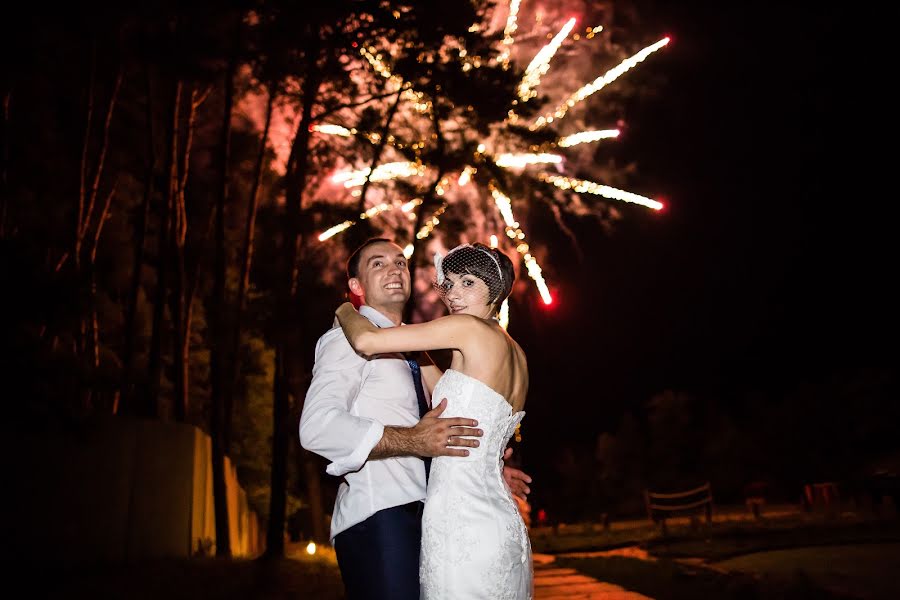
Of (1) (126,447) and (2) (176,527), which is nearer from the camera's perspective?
(1) (126,447)

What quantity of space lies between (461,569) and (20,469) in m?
6.91

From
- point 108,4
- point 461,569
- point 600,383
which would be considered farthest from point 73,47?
point 600,383

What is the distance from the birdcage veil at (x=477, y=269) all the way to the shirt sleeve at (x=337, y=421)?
0.65 meters

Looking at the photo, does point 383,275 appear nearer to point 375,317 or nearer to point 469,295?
point 375,317

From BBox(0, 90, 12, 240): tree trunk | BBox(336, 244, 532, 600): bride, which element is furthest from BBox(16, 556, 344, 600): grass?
BBox(0, 90, 12, 240): tree trunk

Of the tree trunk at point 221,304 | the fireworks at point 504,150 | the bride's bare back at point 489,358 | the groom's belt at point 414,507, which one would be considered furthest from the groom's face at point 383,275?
the tree trunk at point 221,304

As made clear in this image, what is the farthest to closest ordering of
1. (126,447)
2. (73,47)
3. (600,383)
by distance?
(600,383)
(73,47)
(126,447)

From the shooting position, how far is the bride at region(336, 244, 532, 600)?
333 cm

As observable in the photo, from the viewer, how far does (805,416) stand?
102 feet

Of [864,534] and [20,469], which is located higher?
[20,469]

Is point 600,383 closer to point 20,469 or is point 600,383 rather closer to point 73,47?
point 73,47

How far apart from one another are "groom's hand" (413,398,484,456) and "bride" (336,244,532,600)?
0.07 meters

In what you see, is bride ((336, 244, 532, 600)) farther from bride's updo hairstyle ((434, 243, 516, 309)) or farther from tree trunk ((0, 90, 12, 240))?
tree trunk ((0, 90, 12, 240))

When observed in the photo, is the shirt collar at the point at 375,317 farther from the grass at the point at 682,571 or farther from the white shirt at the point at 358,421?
the grass at the point at 682,571
